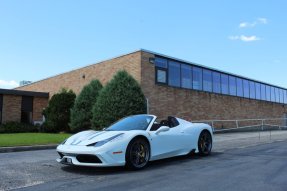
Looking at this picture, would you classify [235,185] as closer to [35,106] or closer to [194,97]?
[194,97]

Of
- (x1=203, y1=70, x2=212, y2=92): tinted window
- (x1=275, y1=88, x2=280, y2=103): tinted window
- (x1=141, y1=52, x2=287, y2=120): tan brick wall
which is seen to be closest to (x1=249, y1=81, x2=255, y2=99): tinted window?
(x1=141, y1=52, x2=287, y2=120): tan brick wall

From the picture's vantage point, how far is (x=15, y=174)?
22.6 feet

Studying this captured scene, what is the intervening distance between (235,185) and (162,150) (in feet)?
8.64

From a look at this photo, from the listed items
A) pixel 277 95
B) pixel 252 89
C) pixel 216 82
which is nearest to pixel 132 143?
pixel 216 82

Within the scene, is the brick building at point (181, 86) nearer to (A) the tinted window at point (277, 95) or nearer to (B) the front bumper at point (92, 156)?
(A) the tinted window at point (277, 95)

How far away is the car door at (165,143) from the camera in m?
7.94

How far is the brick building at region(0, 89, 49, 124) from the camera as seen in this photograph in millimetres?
26625

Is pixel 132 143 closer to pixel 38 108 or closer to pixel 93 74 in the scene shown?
pixel 93 74

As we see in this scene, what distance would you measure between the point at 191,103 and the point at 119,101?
748 cm

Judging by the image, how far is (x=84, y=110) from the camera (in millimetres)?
22094

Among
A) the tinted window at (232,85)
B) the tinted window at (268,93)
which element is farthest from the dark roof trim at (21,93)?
the tinted window at (268,93)

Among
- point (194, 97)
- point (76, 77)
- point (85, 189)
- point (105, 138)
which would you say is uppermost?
point (76, 77)

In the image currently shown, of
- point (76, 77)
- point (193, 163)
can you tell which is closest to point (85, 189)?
point (193, 163)

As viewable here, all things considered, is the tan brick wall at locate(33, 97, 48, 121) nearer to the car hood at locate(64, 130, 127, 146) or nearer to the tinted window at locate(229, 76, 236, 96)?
the tinted window at locate(229, 76, 236, 96)
